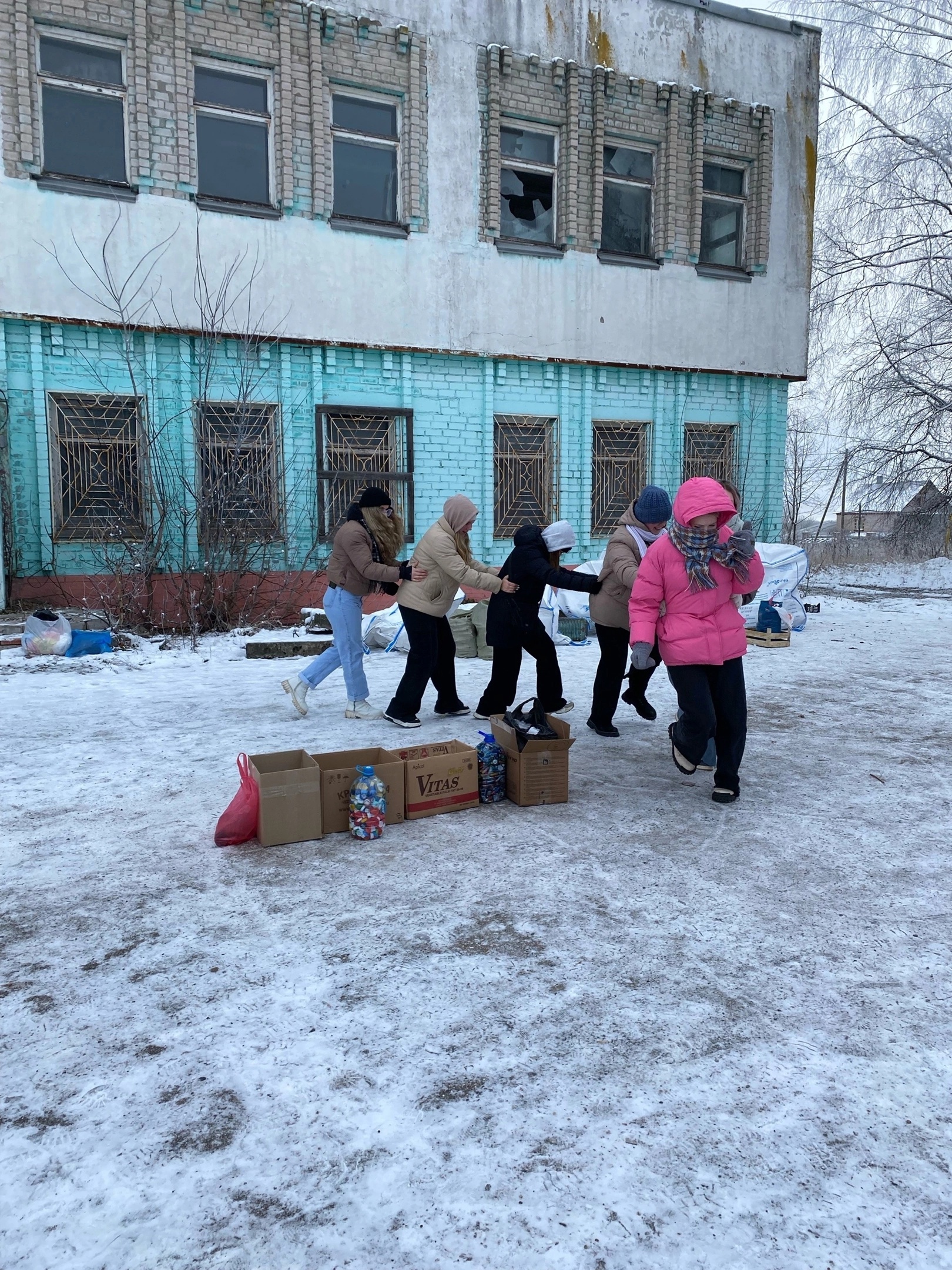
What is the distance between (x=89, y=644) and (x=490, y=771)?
582 centimetres

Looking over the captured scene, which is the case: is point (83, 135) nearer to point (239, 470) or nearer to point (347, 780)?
point (239, 470)

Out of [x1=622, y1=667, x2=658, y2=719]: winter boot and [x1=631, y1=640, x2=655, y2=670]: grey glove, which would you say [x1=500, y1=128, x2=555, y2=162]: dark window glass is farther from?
[x1=631, y1=640, x2=655, y2=670]: grey glove

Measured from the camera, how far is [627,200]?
44.6ft

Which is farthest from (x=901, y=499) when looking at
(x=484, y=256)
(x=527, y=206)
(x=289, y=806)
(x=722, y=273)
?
(x=289, y=806)

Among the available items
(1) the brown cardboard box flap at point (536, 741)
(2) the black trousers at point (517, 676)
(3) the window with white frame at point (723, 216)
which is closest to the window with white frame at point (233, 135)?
(3) the window with white frame at point (723, 216)

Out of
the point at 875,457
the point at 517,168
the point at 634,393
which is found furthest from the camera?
the point at 875,457

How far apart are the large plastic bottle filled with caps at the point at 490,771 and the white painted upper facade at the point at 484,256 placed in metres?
8.16

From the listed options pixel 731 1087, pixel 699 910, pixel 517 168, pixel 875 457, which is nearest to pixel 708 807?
pixel 699 910

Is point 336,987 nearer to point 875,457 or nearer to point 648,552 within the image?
point 648,552

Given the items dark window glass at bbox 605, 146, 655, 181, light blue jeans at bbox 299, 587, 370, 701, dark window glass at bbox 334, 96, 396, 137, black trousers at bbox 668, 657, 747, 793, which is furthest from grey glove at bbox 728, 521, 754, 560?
dark window glass at bbox 605, 146, 655, 181

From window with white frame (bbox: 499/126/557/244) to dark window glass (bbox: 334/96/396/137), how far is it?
1.59m

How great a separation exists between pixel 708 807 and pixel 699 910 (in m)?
1.36

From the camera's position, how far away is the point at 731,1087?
245 centimetres

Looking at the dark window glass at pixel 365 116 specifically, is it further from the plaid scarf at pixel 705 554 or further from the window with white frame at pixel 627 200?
the plaid scarf at pixel 705 554
